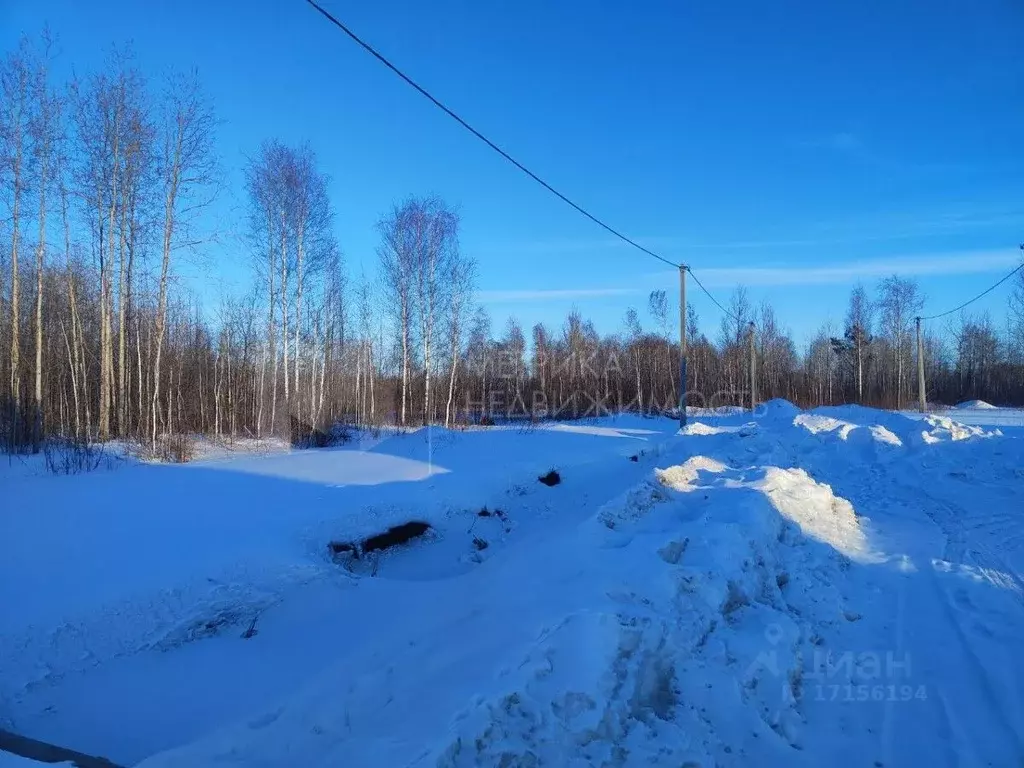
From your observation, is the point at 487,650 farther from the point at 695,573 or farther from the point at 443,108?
the point at 443,108

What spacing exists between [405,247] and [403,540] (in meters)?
18.5

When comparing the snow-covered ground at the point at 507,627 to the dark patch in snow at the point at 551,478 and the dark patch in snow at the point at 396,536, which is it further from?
the dark patch in snow at the point at 551,478

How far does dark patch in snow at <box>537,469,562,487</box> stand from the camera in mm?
12857

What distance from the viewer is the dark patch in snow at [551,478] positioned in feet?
42.2

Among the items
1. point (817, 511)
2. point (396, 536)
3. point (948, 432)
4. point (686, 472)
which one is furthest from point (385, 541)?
point (948, 432)

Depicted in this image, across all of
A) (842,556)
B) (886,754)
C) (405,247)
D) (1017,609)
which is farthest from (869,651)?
(405,247)

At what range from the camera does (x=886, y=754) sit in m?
3.19

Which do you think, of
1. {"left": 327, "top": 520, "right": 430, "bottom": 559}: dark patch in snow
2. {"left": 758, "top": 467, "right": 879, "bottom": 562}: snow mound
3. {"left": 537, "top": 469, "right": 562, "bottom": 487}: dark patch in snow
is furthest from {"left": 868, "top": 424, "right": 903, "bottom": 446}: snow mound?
{"left": 327, "top": 520, "right": 430, "bottom": 559}: dark patch in snow

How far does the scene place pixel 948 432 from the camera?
14500mm

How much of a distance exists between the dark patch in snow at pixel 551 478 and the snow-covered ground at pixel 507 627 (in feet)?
10.6

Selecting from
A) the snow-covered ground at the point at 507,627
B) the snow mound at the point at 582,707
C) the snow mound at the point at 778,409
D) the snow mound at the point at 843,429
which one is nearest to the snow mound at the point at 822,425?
the snow mound at the point at 843,429

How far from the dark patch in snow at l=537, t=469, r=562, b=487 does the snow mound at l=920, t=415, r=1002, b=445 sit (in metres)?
8.95

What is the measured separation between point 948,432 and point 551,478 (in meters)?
10.3

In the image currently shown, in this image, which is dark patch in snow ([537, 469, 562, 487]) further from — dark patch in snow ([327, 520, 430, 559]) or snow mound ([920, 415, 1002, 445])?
snow mound ([920, 415, 1002, 445])
